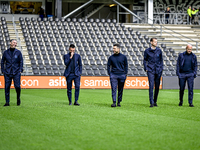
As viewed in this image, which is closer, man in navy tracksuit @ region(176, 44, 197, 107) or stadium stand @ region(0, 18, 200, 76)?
man in navy tracksuit @ region(176, 44, 197, 107)

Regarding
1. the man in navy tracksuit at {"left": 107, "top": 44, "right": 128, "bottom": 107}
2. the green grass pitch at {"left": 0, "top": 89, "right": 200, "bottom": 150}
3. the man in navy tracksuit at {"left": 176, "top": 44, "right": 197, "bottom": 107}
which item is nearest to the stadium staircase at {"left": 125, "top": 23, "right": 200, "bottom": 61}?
the man in navy tracksuit at {"left": 176, "top": 44, "right": 197, "bottom": 107}

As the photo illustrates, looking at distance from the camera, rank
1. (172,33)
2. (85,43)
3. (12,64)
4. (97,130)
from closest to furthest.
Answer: (97,130)
(12,64)
(85,43)
(172,33)

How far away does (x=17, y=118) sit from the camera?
862cm

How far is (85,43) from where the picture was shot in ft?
100

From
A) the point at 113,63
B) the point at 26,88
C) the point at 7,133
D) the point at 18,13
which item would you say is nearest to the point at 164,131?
the point at 7,133

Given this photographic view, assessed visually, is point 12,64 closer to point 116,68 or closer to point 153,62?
point 116,68

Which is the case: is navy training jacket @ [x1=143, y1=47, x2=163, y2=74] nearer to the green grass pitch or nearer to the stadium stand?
the green grass pitch

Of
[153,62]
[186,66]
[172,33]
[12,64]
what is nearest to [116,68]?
[153,62]

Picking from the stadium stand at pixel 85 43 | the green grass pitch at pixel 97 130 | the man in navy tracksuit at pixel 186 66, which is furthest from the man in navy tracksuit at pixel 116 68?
the stadium stand at pixel 85 43

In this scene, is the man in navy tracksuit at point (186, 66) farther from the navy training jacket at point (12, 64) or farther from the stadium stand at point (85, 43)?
the stadium stand at point (85, 43)

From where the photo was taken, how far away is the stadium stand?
27031 millimetres

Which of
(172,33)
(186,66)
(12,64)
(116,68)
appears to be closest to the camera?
(12,64)

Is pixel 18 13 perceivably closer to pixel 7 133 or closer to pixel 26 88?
pixel 26 88

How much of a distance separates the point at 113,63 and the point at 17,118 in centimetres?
381
